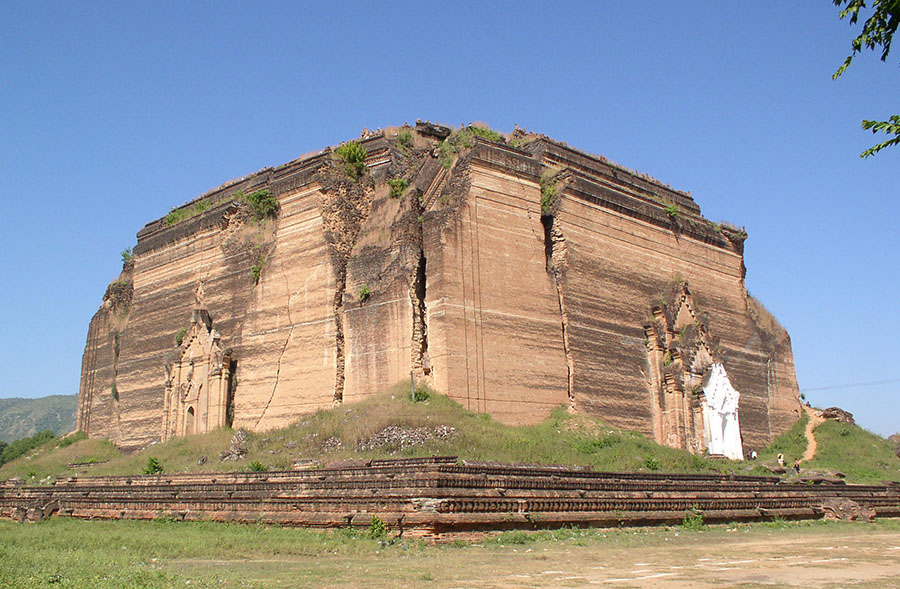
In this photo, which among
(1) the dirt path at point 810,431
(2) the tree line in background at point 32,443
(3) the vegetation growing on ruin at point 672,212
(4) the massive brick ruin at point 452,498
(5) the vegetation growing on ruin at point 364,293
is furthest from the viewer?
(2) the tree line in background at point 32,443

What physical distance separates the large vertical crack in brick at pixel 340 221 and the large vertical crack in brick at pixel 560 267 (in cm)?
594

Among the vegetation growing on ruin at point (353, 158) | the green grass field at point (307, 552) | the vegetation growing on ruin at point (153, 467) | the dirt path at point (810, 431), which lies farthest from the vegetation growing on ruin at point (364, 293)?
the dirt path at point (810, 431)

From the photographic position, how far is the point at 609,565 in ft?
32.2

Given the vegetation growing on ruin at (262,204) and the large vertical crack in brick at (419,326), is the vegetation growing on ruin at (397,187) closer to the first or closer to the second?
the large vertical crack in brick at (419,326)

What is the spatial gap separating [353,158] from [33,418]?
186 m

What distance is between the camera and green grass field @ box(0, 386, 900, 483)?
64.1 feet

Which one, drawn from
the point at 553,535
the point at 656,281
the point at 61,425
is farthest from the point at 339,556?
the point at 61,425

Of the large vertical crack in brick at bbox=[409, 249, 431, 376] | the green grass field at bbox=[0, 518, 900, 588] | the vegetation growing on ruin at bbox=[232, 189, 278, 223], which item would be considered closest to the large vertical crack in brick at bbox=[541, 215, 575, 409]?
the large vertical crack in brick at bbox=[409, 249, 431, 376]

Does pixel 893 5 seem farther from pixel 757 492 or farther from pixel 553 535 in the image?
pixel 757 492

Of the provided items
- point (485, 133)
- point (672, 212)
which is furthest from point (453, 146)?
point (672, 212)

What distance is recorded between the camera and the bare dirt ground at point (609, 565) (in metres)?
8.38

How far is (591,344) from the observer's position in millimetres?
25953

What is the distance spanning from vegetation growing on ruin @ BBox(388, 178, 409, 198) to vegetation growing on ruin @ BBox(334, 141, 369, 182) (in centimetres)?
170

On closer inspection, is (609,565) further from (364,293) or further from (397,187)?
(397,187)
